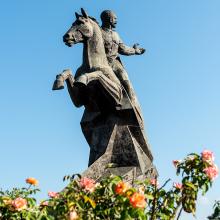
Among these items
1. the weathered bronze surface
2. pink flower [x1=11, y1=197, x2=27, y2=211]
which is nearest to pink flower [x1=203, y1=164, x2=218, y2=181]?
pink flower [x1=11, y1=197, x2=27, y2=211]

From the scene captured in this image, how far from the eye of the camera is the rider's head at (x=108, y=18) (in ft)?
29.3

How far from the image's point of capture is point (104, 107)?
8.31 metres

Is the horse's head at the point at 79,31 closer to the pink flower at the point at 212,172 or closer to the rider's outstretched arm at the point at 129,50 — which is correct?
the rider's outstretched arm at the point at 129,50

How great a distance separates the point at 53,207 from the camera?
4.69 meters

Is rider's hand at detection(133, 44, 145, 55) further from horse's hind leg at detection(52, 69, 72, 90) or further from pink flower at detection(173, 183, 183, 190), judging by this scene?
pink flower at detection(173, 183, 183, 190)

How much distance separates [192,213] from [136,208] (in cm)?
163

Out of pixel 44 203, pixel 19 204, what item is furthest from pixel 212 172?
pixel 19 204

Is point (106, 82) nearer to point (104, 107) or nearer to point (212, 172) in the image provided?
point (104, 107)

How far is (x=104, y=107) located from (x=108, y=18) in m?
1.85

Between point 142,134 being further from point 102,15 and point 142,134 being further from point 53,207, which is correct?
point 53,207

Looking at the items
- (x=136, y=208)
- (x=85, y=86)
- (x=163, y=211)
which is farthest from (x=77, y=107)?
(x=136, y=208)

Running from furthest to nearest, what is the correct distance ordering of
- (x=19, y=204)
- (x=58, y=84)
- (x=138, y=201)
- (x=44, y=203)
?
(x=58, y=84)
(x=44, y=203)
(x=19, y=204)
(x=138, y=201)

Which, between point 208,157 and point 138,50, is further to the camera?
point 138,50

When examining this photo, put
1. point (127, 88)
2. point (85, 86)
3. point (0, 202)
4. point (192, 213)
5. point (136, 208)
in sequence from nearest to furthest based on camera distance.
A: point (136, 208), point (0, 202), point (192, 213), point (85, 86), point (127, 88)
